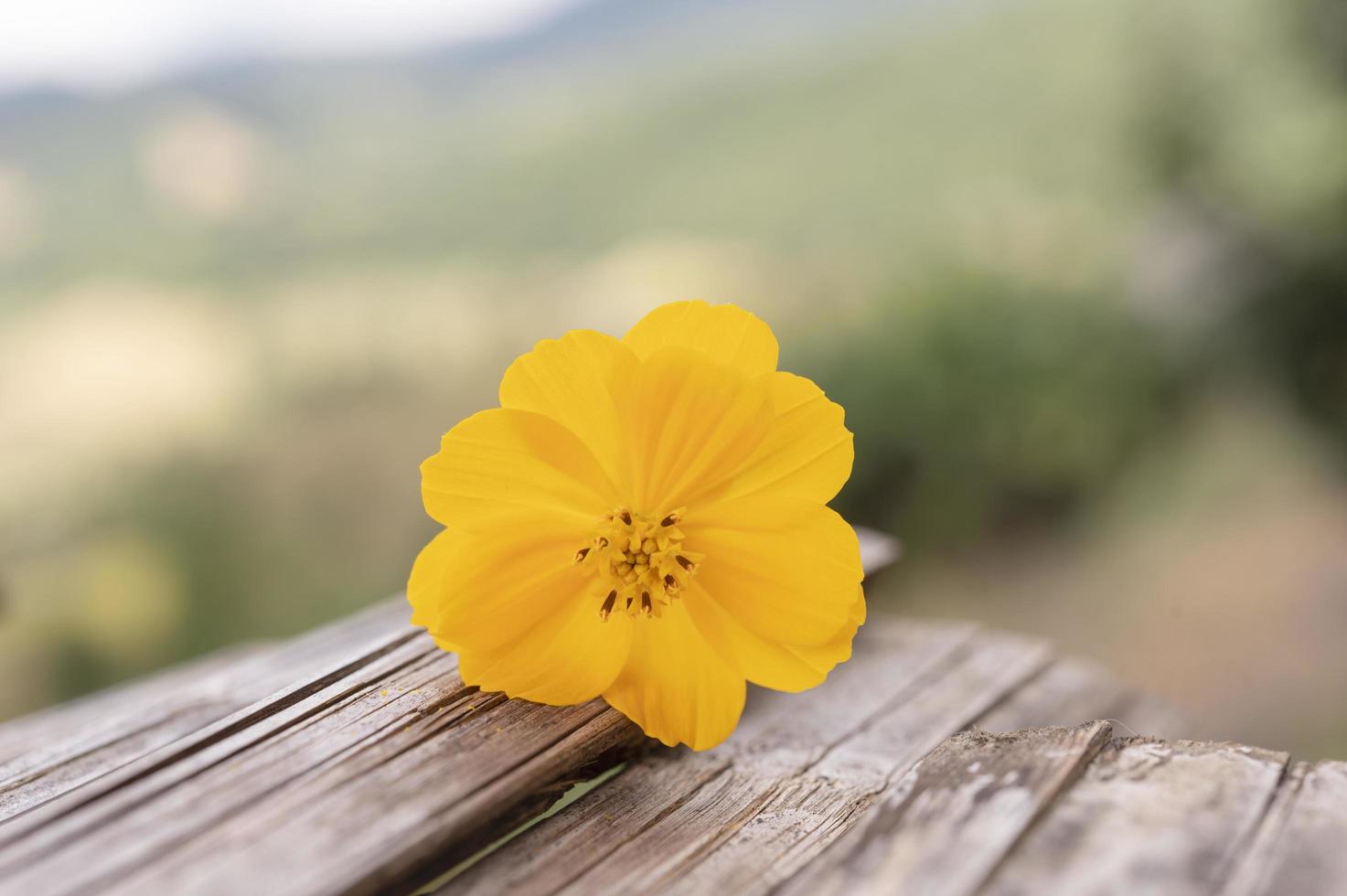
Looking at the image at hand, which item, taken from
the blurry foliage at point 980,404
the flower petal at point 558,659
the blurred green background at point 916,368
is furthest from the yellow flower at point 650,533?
the blurry foliage at point 980,404

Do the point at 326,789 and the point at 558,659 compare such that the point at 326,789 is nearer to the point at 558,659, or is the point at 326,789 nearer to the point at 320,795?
the point at 320,795

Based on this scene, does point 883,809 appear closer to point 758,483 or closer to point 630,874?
point 630,874

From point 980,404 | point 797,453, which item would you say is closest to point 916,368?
point 980,404

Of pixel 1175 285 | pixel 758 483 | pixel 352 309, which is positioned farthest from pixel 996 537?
pixel 758 483

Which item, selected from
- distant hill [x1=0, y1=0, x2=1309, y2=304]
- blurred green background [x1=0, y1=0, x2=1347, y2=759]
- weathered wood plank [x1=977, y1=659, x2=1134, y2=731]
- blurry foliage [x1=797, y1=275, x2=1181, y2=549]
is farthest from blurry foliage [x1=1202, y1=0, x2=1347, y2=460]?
weathered wood plank [x1=977, y1=659, x2=1134, y2=731]

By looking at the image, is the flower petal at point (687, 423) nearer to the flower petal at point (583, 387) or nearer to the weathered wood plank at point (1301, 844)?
the flower petal at point (583, 387)

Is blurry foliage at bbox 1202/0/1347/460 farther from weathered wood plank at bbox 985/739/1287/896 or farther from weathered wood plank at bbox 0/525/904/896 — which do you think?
weathered wood plank at bbox 0/525/904/896
